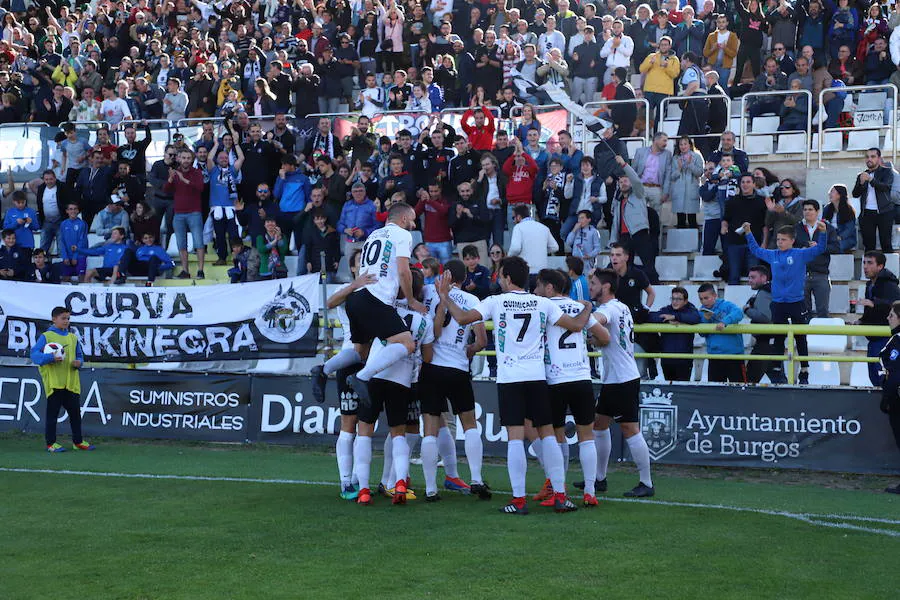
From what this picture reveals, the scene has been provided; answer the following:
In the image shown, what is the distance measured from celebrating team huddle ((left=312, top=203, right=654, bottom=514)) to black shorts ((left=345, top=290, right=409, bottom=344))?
1cm

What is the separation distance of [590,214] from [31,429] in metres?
8.60

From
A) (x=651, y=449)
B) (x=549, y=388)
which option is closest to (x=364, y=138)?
(x=651, y=449)

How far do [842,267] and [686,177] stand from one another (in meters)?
2.70

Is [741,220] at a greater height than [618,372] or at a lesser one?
greater

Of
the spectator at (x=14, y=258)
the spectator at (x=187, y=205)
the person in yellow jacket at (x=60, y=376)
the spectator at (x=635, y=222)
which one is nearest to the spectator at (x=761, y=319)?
the spectator at (x=635, y=222)

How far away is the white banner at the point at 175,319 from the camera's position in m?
15.8

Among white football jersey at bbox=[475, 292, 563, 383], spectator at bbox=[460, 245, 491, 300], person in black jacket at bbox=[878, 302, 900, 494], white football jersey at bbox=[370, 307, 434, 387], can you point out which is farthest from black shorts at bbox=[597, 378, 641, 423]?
spectator at bbox=[460, 245, 491, 300]

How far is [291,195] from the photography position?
770 inches

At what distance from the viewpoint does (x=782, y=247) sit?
1455 cm

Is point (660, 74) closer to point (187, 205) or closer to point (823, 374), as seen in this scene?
point (823, 374)

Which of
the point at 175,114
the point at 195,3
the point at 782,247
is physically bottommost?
the point at 782,247

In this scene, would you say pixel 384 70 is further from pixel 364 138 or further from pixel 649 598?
pixel 649 598

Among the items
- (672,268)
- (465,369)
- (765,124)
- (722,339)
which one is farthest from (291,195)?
(465,369)

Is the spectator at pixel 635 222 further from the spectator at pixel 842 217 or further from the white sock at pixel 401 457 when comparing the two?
the white sock at pixel 401 457
